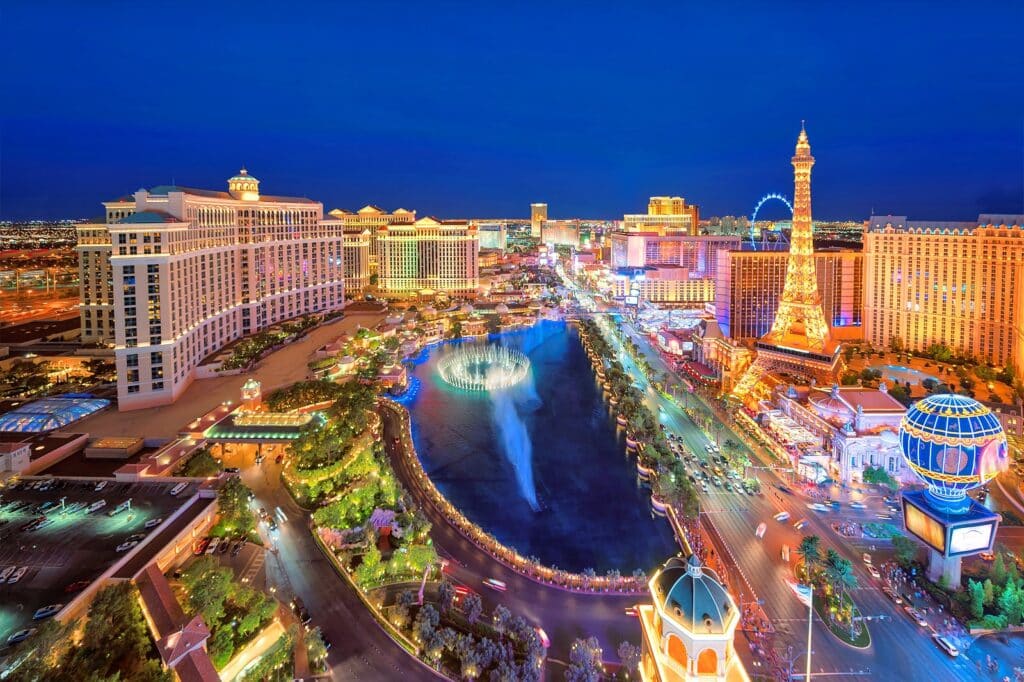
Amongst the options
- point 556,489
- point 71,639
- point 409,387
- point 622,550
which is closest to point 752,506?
point 622,550

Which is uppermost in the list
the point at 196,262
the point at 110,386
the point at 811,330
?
the point at 196,262

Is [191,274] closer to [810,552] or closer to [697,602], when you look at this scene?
[810,552]

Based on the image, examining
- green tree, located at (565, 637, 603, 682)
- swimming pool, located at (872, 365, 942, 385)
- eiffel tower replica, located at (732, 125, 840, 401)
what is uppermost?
eiffel tower replica, located at (732, 125, 840, 401)

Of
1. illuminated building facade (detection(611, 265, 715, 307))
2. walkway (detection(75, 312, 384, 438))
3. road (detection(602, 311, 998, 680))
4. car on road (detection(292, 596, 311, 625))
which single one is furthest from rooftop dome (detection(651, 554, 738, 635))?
illuminated building facade (detection(611, 265, 715, 307))

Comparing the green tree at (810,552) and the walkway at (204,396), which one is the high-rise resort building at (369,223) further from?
the green tree at (810,552)

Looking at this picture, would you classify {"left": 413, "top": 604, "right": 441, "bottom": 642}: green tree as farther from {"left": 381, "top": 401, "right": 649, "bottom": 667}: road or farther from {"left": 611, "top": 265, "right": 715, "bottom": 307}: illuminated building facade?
{"left": 611, "top": 265, "right": 715, "bottom": 307}: illuminated building facade

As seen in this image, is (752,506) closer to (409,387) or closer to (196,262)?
(409,387)

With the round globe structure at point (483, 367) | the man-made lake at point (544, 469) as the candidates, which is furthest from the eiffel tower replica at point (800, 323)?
the round globe structure at point (483, 367)
